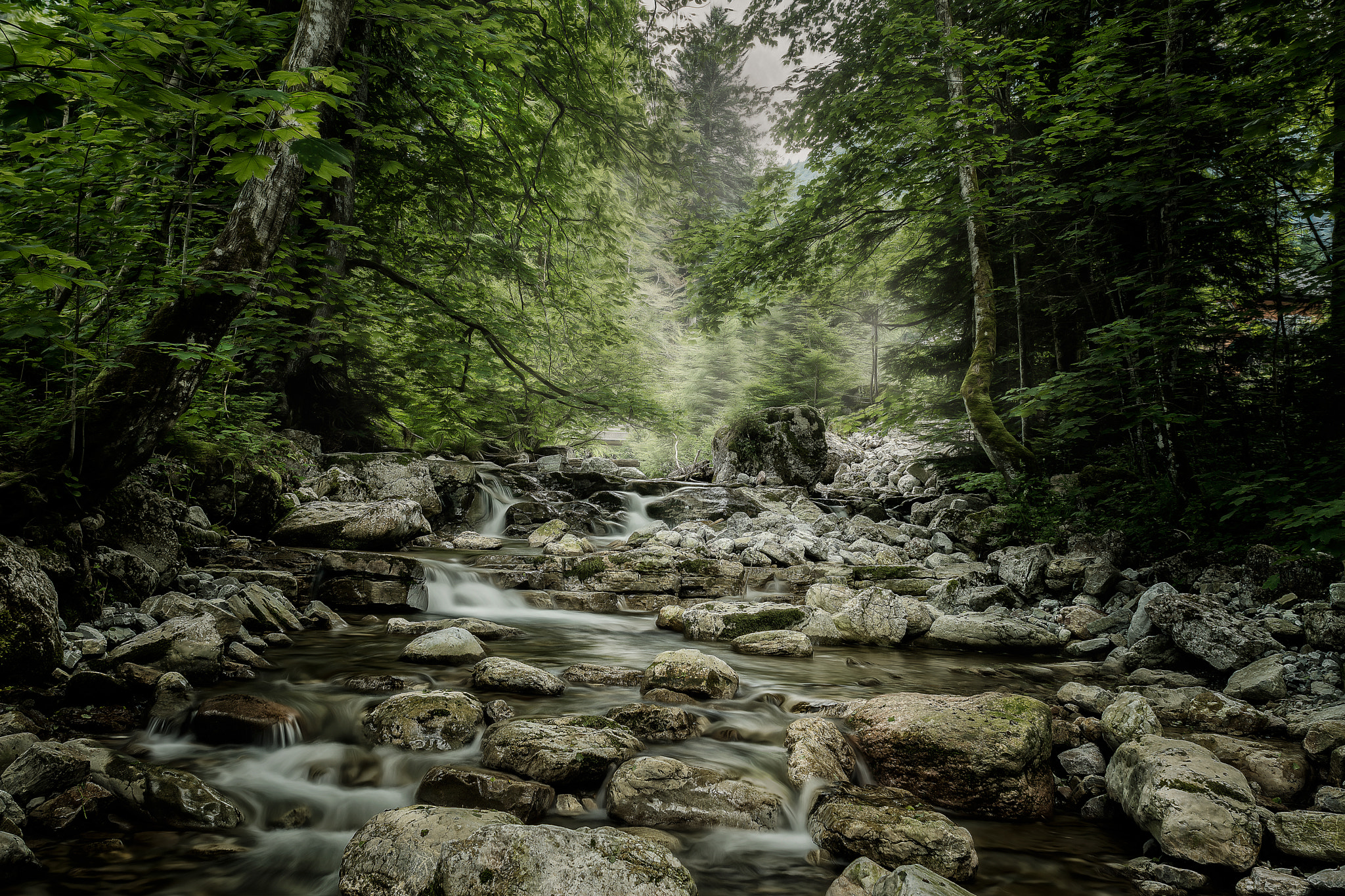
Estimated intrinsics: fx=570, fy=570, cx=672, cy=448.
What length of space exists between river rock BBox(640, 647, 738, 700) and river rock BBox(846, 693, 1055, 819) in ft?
3.78

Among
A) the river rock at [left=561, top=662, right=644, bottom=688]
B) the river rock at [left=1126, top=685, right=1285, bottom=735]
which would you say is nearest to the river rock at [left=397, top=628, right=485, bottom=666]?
the river rock at [left=561, top=662, right=644, bottom=688]

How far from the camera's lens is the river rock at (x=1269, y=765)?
2672 millimetres

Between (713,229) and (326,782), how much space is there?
9217mm

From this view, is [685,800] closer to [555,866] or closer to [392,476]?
[555,866]

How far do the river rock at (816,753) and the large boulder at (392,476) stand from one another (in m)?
8.08

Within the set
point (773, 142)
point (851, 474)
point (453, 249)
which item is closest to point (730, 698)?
point (453, 249)

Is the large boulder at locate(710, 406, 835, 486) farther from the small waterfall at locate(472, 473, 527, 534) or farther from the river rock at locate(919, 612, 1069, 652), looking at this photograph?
the river rock at locate(919, 612, 1069, 652)

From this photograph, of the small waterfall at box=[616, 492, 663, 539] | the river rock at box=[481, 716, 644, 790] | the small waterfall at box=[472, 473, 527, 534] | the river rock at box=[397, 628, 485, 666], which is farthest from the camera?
the small waterfall at box=[616, 492, 663, 539]

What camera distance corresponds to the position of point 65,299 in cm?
315

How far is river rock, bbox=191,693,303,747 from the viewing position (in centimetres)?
308

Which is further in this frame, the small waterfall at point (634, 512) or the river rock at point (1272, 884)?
the small waterfall at point (634, 512)

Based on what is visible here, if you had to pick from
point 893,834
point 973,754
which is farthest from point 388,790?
point 973,754

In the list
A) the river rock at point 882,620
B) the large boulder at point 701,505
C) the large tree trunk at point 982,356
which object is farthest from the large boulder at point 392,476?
the large tree trunk at point 982,356

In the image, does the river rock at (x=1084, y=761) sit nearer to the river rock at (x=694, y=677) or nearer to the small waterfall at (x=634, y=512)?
the river rock at (x=694, y=677)
